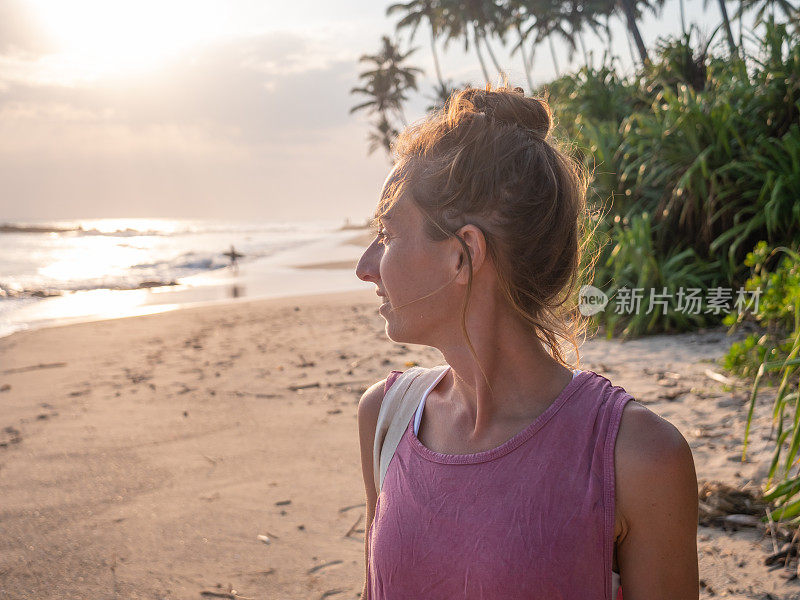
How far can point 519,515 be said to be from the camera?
110cm

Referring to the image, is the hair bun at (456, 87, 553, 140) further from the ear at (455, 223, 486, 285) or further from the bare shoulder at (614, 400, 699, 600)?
the bare shoulder at (614, 400, 699, 600)

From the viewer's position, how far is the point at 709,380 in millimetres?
4777

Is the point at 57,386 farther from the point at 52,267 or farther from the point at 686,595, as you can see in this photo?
the point at 52,267

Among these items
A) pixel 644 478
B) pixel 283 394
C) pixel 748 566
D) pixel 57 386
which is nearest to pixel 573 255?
pixel 644 478

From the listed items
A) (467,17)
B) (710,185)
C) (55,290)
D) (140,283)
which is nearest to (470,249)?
(710,185)

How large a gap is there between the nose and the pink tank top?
359mm

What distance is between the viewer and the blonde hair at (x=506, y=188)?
1.17 metres

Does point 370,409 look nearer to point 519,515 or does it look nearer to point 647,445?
point 519,515

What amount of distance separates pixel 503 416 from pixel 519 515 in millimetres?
200

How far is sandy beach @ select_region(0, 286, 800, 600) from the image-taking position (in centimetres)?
271

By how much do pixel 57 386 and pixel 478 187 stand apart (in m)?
5.88

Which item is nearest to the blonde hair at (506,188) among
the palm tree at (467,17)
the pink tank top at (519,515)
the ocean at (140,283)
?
the pink tank top at (519,515)

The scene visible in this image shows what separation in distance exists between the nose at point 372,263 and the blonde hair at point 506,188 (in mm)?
103

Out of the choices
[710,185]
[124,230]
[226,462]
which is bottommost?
[226,462]
